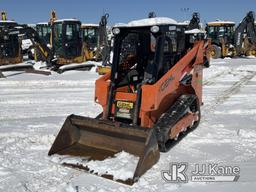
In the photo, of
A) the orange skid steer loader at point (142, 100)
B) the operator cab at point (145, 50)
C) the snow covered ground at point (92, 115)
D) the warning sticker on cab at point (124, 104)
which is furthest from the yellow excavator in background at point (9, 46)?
the warning sticker on cab at point (124, 104)

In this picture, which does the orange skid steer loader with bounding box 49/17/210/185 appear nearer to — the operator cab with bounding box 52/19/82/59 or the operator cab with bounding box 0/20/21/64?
the operator cab with bounding box 0/20/21/64

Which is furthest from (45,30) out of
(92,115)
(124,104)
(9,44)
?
(124,104)

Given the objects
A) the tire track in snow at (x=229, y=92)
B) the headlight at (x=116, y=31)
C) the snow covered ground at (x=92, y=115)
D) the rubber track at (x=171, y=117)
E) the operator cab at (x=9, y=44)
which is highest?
the headlight at (x=116, y=31)

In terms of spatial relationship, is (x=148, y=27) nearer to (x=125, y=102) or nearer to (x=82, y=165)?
(x=125, y=102)

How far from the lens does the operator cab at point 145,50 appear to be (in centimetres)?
564

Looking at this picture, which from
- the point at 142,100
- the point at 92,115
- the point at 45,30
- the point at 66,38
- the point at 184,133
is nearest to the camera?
the point at 142,100

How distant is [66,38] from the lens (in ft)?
60.4

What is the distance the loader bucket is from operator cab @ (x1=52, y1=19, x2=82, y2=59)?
13219 millimetres

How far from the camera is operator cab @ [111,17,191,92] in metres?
5.64

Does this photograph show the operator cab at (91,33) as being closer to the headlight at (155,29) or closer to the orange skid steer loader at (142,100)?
the orange skid steer loader at (142,100)

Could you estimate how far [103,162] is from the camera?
4992mm

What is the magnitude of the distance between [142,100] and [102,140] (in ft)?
2.78

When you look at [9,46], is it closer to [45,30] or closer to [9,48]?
[9,48]

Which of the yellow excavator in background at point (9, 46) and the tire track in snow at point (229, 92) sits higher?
the yellow excavator in background at point (9, 46)
